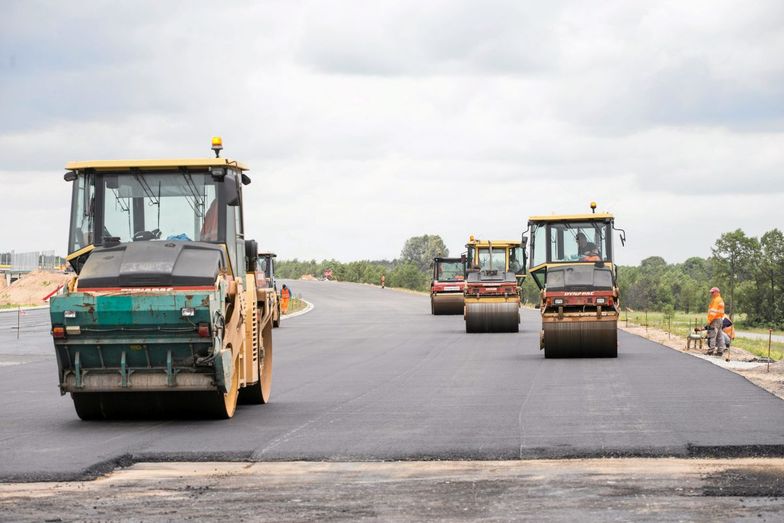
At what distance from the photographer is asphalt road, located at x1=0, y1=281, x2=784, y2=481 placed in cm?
1100

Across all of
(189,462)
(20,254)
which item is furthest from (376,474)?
(20,254)

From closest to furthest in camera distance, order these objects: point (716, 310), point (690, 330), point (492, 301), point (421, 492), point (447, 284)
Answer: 1. point (421, 492)
2. point (716, 310)
3. point (690, 330)
4. point (492, 301)
5. point (447, 284)

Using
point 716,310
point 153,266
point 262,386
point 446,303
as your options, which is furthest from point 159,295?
point 446,303

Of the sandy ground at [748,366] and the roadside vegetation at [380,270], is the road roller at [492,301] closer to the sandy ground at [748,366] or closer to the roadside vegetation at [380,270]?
the sandy ground at [748,366]

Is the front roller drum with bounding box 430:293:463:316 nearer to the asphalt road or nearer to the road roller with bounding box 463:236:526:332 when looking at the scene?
the road roller with bounding box 463:236:526:332

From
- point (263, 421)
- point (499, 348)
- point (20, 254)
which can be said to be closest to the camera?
point (263, 421)

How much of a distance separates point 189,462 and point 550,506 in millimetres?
3772

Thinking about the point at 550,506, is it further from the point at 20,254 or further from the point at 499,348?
the point at 20,254

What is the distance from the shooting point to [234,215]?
14.2 metres

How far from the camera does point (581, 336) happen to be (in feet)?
79.3

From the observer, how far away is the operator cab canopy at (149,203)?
13.9 meters

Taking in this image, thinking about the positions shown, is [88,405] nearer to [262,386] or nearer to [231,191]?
[262,386]

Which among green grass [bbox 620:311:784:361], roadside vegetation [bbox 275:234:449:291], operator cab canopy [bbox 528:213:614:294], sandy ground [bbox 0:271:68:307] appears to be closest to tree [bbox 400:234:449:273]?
roadside vegetation [bbox 275:234:449:291]

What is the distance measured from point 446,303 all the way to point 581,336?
2724cm
